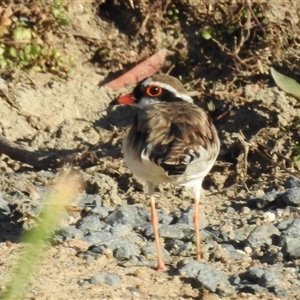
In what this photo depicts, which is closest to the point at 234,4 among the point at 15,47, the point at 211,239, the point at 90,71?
the point at 90,71

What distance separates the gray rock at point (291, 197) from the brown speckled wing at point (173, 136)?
86 centimetres

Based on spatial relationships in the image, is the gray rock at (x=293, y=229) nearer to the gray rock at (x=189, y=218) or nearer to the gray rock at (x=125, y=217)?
the gray rock at (x=189, y=218)

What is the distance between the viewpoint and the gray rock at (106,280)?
5200 mm

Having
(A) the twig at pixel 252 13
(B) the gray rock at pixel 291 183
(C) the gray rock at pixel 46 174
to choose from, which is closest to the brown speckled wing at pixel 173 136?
(B) the gray rock at pixel 291 183

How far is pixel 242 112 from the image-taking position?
8.30 meters

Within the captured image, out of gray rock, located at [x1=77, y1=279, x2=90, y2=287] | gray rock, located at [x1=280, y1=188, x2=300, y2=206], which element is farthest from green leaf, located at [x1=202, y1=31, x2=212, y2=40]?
gray rock, located at [x1=77, y1=279, x2=90, y2=287]

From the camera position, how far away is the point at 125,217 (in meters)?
6.46

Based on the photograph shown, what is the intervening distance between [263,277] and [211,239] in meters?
1.10

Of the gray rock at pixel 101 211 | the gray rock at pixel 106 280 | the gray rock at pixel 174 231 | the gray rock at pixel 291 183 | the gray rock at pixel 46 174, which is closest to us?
the gray rock at pixel 106 280

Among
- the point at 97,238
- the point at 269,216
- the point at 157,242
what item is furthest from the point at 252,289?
the point at 269,216

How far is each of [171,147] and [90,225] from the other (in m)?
1.10

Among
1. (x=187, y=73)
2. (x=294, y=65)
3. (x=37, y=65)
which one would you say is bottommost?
(x=37, y=65)

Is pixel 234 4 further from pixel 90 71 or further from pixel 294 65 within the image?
pixel 90 71

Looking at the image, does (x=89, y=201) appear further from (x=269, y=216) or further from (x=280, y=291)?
(x=280, y=291)
